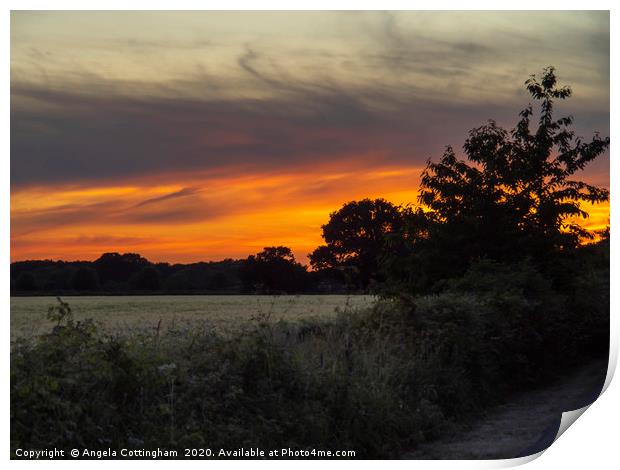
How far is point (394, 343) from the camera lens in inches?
439

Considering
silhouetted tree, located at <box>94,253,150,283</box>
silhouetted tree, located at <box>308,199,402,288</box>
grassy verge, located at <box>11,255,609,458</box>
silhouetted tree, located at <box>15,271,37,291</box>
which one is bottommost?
grassy verge, located at <box>11,255,609,458</box>

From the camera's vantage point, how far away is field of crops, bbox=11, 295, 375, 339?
8.52m

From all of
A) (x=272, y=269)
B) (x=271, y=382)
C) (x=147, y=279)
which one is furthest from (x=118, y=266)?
(x=271, y=382)

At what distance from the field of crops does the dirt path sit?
238cm

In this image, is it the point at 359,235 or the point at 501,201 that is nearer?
the point at 359,235

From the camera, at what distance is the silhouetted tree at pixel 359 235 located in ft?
34.7

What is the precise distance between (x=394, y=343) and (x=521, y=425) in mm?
2007

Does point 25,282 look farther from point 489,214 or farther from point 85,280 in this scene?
point 489,214

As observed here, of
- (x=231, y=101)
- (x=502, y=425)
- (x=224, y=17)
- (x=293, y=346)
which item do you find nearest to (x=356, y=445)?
(x=293, y=346)

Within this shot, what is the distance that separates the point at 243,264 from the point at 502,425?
3743 millimetres

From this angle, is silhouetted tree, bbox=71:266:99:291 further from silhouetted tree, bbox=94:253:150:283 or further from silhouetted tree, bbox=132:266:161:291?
silhouetted tree, bbox=132:266:161:291

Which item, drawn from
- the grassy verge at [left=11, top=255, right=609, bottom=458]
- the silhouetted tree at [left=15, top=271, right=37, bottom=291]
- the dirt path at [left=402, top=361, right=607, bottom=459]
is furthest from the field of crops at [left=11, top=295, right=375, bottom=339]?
the dirt path at [left=402, top=361, right=607, bottom=459]

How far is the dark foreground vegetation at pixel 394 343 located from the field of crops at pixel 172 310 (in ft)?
1.18

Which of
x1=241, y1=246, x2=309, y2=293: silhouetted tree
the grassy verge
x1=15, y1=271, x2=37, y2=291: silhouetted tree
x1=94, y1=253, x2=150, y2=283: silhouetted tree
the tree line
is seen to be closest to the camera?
the grassy verge
